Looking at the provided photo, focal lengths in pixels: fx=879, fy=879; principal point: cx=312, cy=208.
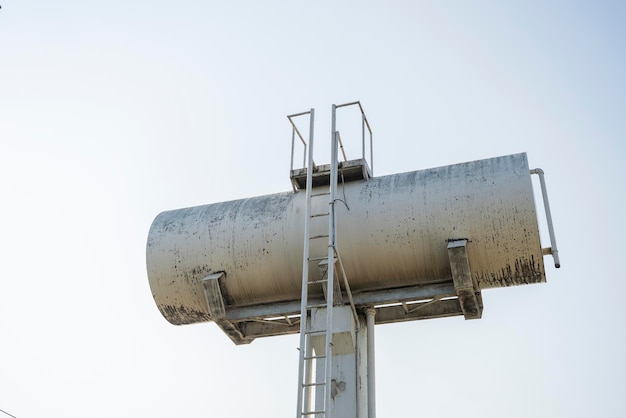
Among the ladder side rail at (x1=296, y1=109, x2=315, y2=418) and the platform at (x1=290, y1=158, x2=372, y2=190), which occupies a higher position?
the platform at (x1=290, y1=158, x2=372, y2=190)

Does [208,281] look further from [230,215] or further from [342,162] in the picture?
[342,162]

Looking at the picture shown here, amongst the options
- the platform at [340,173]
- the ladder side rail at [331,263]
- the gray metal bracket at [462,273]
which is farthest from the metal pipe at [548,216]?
the ladder side rail at [331,263]

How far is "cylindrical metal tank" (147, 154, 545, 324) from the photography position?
12211 mm

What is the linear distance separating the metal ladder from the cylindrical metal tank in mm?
242

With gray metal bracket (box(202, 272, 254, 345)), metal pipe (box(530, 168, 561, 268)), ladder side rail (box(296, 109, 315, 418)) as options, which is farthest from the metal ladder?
metal pipe (box(530, 168, 561, 268))

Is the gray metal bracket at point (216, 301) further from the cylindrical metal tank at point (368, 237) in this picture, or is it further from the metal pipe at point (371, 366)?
the metal pipe at point (371, 366)

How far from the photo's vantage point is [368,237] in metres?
12.6

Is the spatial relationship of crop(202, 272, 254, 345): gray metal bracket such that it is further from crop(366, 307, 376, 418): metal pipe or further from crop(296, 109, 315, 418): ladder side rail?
crop(366, 307, 376, 418): metal pipe

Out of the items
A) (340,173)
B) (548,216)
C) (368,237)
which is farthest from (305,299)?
(548,216)

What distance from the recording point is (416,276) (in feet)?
41.6

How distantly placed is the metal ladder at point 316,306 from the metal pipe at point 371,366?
607mm

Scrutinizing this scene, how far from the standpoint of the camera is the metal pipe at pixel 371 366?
12.2 metres

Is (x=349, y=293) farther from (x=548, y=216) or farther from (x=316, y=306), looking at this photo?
(x=548, y=216)

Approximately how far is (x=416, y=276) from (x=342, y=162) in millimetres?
2091
